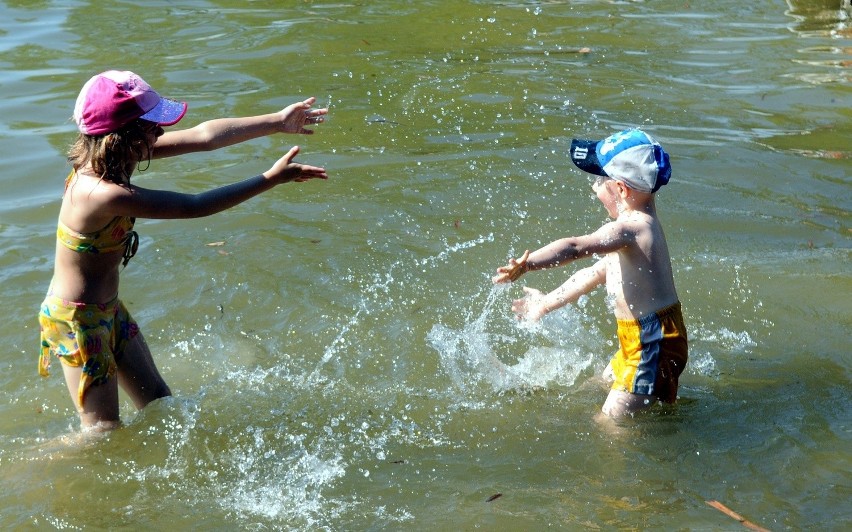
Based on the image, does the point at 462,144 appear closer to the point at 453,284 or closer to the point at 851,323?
the point at 453,284

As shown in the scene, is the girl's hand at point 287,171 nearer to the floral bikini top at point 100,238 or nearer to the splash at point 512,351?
the floral bikini top at point 100,238

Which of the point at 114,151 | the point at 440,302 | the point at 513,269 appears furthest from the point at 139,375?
the point at 440,302

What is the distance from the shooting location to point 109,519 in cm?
405

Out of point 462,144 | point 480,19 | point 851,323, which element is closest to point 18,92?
point 462,144

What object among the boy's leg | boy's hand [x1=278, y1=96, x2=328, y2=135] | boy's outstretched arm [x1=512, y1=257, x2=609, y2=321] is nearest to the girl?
boy's hand [x1=278, y1=96, x2=328, y2=135]

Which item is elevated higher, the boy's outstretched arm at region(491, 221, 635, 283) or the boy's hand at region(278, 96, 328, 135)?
the boy's hand at region(278, 96, 328, 135)

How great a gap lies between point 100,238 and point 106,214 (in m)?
0.16

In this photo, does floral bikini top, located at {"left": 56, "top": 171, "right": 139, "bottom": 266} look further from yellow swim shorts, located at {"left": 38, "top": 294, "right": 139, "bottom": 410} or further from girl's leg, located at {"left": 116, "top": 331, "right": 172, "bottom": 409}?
girl's leg, located at {"left": 116, "top": 331, "right": 172, "bottom": 409}

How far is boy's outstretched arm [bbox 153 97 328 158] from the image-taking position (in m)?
4.63

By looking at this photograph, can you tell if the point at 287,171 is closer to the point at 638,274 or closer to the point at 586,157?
the point at 586,157

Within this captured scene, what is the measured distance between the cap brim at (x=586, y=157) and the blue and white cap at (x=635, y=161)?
42 millimetres

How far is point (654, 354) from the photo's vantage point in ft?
15.4

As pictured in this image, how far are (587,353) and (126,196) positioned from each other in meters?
2.81

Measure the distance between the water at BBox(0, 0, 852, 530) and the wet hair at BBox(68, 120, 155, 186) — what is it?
1285 mm
